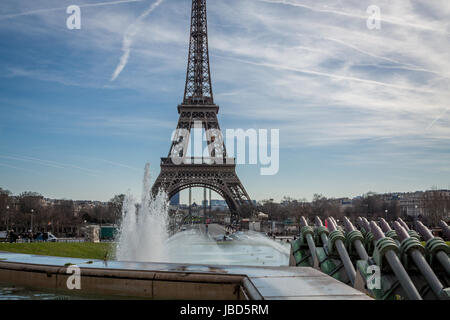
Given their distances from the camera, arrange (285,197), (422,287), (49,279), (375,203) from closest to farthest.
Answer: (49,279) < (422,287) < (375,203) < (285,197)

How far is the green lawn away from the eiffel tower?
29.8 meters

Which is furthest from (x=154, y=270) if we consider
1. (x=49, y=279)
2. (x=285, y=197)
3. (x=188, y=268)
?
(x=285, y=197)

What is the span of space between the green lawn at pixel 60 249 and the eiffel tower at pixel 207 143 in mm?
29753

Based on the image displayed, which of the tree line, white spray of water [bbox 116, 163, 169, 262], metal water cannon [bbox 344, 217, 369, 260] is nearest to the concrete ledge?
metal water cannon [bbox 344, 217, 369, 260]

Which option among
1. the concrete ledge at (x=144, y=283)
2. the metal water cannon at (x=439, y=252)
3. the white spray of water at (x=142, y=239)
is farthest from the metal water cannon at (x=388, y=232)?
the white spray of water at (x=142, y=239)

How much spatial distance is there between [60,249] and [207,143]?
4092cm

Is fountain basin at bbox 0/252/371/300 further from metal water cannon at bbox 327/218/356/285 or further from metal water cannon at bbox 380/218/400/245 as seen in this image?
metal water cannon at bbox 380/218/400/245

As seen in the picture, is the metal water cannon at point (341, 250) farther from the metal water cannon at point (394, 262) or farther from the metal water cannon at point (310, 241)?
the metal water cannon at point (394, 262)

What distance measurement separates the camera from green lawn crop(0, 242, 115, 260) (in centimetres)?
2247

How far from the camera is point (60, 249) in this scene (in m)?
25.1

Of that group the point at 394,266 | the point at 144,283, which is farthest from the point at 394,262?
the point at 144,283
